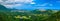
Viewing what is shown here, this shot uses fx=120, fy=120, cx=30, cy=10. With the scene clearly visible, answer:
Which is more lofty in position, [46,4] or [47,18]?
[46,4]

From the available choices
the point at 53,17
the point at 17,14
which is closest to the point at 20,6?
the point at 17,14

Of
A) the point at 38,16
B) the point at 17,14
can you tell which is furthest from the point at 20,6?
the point at 38,16

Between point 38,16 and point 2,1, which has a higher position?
point 2,1

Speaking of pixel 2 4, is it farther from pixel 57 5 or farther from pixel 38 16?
pixel 57 5

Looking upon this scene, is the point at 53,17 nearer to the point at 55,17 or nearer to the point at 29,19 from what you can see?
the point at 55,17

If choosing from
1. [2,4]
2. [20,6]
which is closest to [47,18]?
[20,6]
